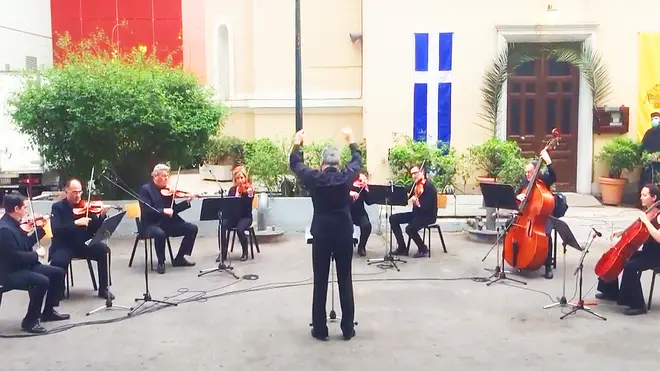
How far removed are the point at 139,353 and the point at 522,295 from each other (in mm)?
4214

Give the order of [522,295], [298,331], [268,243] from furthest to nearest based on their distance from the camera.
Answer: [268,243] → [522,295] → [298,331]

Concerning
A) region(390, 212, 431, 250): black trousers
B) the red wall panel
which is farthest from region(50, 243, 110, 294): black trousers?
the red wall panel

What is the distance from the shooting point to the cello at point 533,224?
8.81 metres

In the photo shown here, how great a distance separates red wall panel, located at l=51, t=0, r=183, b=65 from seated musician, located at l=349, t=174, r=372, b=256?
58.7 feet

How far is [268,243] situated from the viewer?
11.8 m

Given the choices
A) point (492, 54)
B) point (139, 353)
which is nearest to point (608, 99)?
point (492, 54)

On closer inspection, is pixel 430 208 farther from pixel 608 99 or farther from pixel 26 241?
pixel 608 99

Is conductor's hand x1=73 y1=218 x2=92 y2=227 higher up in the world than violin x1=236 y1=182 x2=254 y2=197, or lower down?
lower down

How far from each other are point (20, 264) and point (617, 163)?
11.2 m

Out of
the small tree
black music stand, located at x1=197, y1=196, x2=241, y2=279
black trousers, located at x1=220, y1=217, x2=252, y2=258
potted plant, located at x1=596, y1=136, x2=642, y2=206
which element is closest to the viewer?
black music stand, located at x1=197, y1=196, x2=241, y2=279

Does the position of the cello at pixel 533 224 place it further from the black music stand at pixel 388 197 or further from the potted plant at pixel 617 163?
the potted plant at pixel 617 163

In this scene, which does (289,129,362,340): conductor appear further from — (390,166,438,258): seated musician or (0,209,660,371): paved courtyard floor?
(390,166,438,258): seated musician

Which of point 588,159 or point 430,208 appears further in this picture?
point 588,159

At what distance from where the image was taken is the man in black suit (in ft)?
22.8
